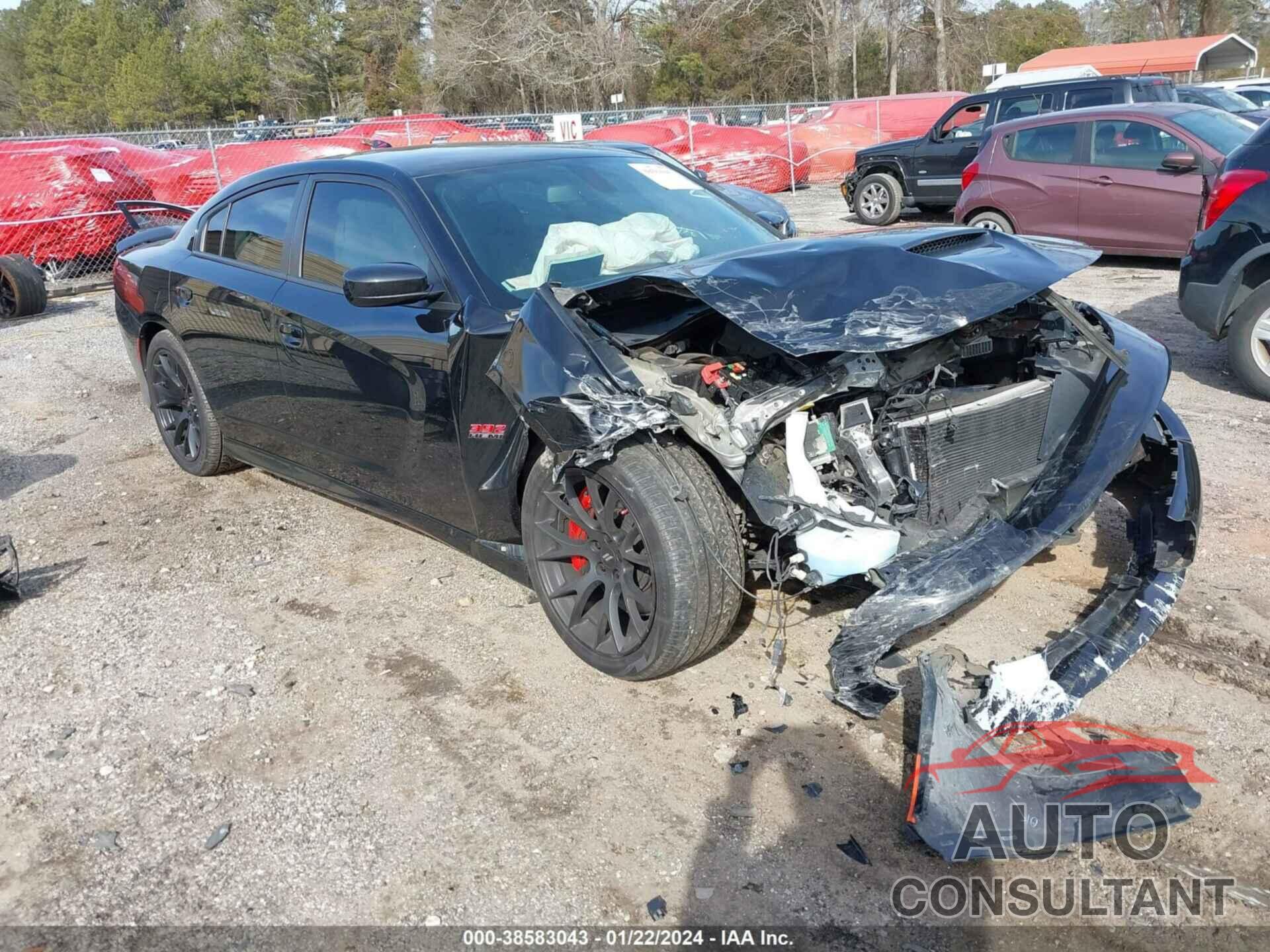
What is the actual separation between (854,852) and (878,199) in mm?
13367

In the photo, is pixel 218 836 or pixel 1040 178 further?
pixel 1040 178

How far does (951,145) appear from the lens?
1390 cm

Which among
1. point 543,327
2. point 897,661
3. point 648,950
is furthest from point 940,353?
point 648,950

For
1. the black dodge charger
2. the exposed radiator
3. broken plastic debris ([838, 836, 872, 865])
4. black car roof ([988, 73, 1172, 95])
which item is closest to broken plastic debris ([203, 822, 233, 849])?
the black dodge charger

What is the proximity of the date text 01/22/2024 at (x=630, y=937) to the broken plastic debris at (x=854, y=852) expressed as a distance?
0.31 meters

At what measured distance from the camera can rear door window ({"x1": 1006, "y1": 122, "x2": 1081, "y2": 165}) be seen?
33.8ft

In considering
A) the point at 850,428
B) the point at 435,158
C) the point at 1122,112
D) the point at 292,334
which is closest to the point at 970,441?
the point at 850,428

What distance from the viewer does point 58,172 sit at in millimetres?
12367

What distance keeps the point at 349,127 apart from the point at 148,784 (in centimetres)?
1975

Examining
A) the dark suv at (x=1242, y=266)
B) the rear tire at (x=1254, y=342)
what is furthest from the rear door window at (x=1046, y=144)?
the rear tire at (x=1254, y=342)

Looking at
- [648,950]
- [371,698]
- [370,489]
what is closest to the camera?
[648,950]

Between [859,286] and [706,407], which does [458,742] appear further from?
[859,286]

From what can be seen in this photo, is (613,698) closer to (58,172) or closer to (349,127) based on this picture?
(58,172)

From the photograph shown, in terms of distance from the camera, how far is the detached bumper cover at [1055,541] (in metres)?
2.85
